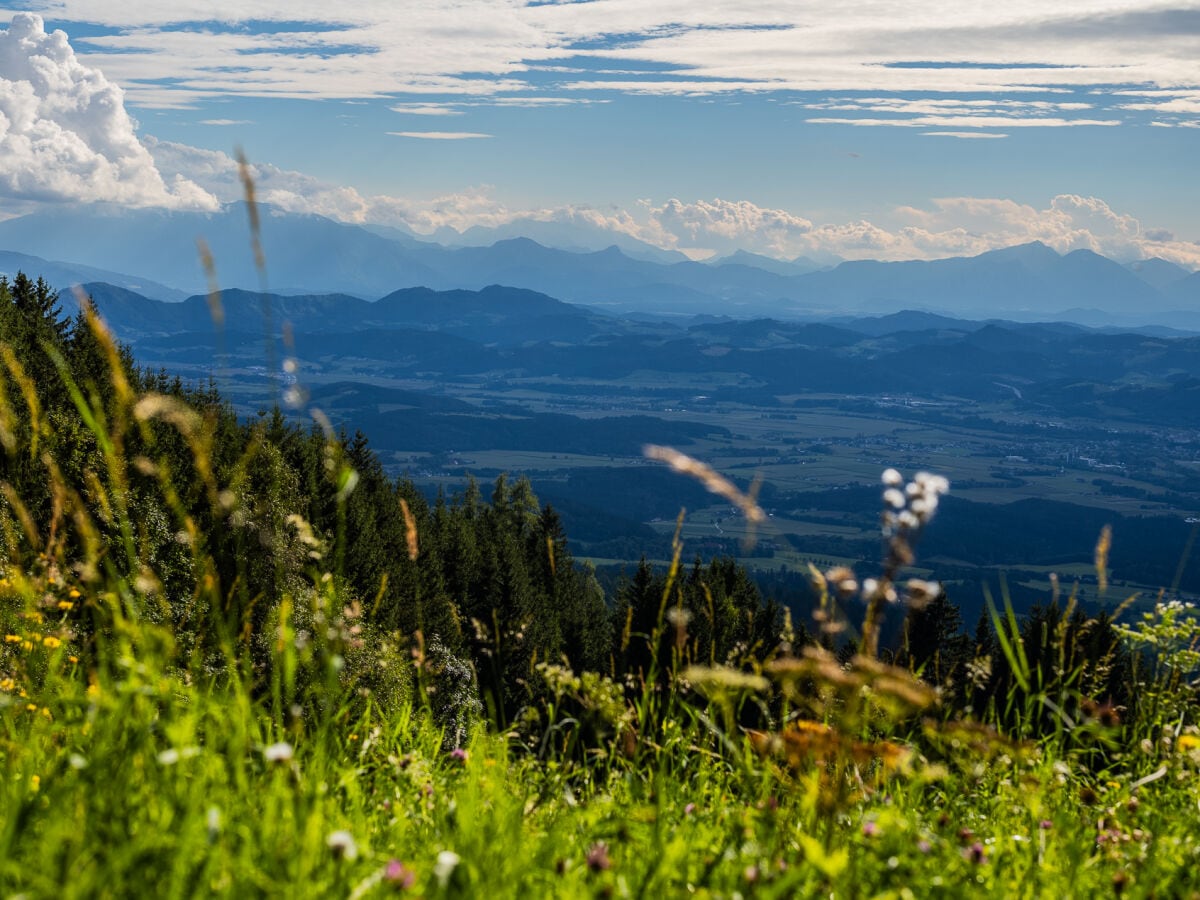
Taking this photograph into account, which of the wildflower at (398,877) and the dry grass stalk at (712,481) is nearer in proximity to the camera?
the wildflower at (398,877)

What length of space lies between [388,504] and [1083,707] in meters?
70.1

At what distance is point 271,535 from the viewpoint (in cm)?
452

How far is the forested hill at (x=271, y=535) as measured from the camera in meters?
4.48

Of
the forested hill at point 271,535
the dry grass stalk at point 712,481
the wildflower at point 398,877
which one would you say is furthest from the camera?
the forested hill at point 271,535

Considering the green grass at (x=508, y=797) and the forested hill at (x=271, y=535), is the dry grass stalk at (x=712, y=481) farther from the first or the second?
the forested hill at (x=271, y=535)

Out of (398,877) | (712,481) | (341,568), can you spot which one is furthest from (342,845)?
(341,568)

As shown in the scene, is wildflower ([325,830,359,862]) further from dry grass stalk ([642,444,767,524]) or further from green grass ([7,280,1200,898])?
dry grass stalk ([642,444,767,524])

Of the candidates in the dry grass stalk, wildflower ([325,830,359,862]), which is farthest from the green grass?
the dry grass stalk

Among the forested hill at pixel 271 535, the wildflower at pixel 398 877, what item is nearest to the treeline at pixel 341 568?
the forested hill at pixel 271 535

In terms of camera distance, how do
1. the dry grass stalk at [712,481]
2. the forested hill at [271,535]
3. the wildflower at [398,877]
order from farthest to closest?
the forested hill at [271,535]
the dry grass stalk at [712,481]
the wildflower at [398,877]

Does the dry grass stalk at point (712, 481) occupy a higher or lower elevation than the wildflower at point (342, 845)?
higher

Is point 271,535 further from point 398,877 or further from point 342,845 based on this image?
point 398,877

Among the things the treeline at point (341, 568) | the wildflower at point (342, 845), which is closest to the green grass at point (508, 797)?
the wildflower at point (342, 845)

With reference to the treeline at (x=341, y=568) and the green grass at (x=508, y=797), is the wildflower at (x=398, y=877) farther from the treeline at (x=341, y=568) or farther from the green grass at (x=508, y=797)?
the treeline at (x=341, y=568)
